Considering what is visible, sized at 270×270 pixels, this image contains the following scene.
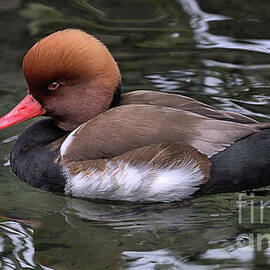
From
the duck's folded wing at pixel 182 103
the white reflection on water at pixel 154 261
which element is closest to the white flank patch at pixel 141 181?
the duck's folded wing at pixel 182 103

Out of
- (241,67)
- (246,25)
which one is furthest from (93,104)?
(246,25)

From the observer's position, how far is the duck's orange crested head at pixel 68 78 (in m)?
5.21

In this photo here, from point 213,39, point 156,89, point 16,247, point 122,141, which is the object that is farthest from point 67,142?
point 213,39

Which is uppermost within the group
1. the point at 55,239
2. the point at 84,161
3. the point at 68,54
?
the point at 68,54

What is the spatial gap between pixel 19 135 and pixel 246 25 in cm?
304

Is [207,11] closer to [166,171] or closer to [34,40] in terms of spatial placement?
[34,40]

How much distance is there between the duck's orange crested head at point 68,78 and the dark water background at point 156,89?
0.56 meters

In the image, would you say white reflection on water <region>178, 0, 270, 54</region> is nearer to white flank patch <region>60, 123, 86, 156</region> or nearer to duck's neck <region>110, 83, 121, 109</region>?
duck's neck <region>110, 83, 121, 109</region>

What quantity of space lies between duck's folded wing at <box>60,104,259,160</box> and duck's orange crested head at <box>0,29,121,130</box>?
0.25 m

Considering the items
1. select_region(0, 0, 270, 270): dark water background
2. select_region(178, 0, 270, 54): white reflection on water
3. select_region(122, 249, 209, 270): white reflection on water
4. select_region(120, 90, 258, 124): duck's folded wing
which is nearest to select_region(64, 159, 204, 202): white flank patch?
select_region(0, 0, 270, 270): dark water background

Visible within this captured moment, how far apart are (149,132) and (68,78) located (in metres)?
0.70

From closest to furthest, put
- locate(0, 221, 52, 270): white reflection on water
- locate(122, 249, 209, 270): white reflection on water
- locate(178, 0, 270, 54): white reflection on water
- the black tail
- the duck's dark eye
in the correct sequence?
1. locate(122, 249, 209, 270): white reflection on water
2. locate(0, 221, 52, 270): white reflection on water
3. the black tail
4. the duck's dark eye
5. locate(178, 0, 270, 54): white reflection on water

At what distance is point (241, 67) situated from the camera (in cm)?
714

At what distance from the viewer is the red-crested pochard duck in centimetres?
503
